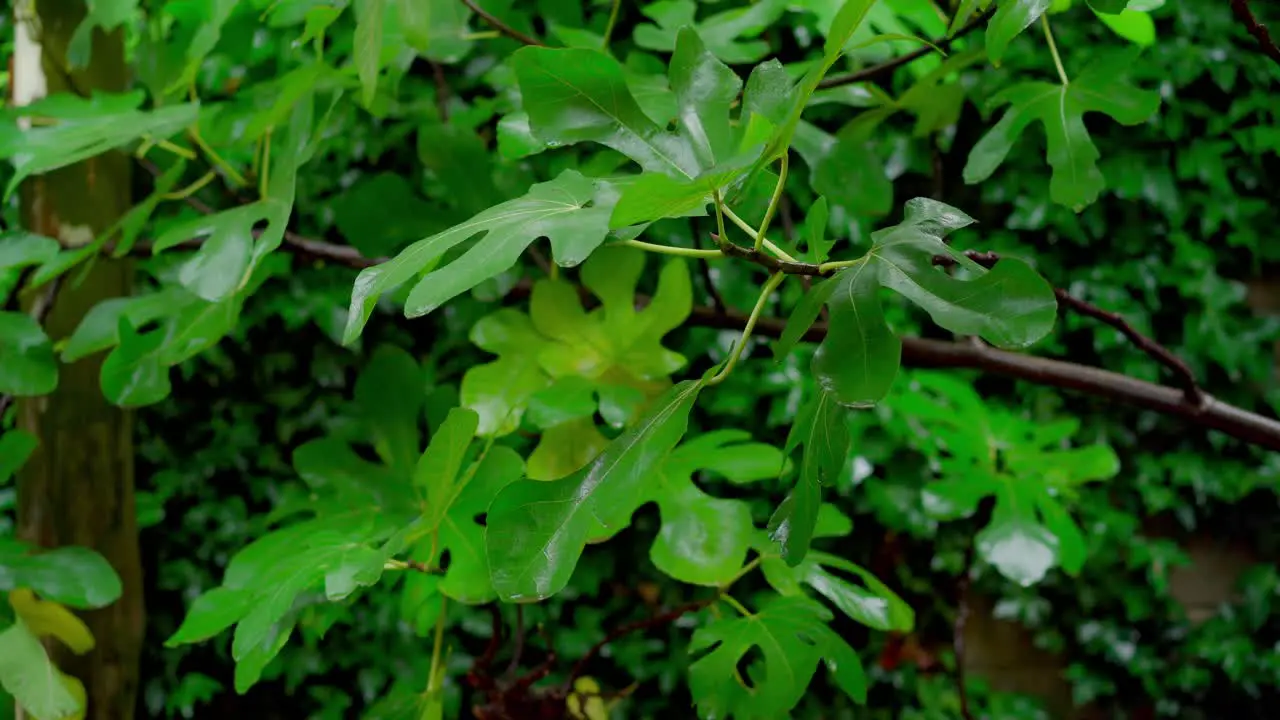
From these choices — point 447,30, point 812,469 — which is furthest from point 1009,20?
point 447,30

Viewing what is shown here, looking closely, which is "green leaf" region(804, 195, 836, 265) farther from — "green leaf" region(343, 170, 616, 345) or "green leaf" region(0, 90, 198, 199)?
"green leaf" region(0, 90, 198, 199)

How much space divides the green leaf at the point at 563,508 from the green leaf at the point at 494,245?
0.12 meters

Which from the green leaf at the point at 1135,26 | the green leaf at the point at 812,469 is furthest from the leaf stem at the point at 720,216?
the green leaf at the point at 1135,26

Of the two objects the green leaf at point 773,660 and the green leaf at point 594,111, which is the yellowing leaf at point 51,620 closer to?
the green leaf at point 773,660

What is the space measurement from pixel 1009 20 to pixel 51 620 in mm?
1068

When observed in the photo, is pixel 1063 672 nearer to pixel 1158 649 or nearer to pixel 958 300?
pixel 1158 649

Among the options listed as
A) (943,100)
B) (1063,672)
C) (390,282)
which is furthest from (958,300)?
(1063,672)

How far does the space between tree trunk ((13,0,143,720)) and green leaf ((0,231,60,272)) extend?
267mm

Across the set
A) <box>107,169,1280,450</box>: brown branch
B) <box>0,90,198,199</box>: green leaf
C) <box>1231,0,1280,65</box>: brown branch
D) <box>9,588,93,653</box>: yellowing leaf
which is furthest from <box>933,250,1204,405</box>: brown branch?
<box>9,588,93,653</box>: yellowing leaf

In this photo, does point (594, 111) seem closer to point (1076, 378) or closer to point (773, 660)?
point (773, 660)

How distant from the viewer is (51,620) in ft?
3.32

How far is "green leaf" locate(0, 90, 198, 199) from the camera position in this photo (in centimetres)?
77

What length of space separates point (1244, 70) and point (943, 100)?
1786mm

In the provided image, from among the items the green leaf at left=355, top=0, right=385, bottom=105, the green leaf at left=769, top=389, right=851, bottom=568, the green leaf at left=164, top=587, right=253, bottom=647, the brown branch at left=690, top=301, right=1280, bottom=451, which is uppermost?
the green leaf at left=355, top=0, right=385, bottom=105
